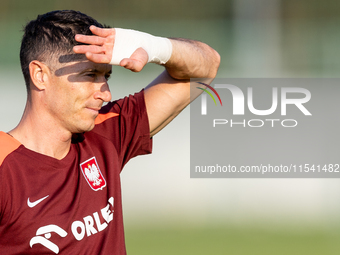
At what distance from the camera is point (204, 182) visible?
3.93 meters

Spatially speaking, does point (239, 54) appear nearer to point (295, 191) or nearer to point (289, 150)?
point (289, 150)

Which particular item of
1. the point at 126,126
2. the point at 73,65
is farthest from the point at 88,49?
the point at 126,126

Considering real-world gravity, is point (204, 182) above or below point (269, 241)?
above

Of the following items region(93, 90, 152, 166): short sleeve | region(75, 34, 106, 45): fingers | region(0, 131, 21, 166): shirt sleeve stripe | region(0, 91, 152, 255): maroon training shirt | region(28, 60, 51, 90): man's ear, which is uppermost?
region(75, 34, 106, 45): fingers

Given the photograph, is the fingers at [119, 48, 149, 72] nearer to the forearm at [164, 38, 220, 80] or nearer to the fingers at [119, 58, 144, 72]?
the fingers at [119, 58, 144, 72]

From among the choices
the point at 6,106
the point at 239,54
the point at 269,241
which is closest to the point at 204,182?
the point at 269,241

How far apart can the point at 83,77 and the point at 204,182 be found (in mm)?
2834

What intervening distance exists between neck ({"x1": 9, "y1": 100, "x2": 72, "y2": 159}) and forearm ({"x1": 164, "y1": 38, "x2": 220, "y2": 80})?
46 cm

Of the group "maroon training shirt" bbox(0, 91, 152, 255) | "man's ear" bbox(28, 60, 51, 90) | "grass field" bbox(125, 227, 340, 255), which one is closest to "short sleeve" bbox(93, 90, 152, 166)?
"maroon training shirt" bbox(0, 91, 152, 255)

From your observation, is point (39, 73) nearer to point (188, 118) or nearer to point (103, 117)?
point (103, 117)

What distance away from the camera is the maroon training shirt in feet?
3.61

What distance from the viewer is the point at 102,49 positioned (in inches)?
46.1

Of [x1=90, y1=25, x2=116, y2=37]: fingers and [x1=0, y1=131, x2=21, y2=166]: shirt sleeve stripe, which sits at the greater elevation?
[x1=90, y1=25, x2=116, y2=37]: fingers

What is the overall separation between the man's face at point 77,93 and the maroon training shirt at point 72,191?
127 mm
